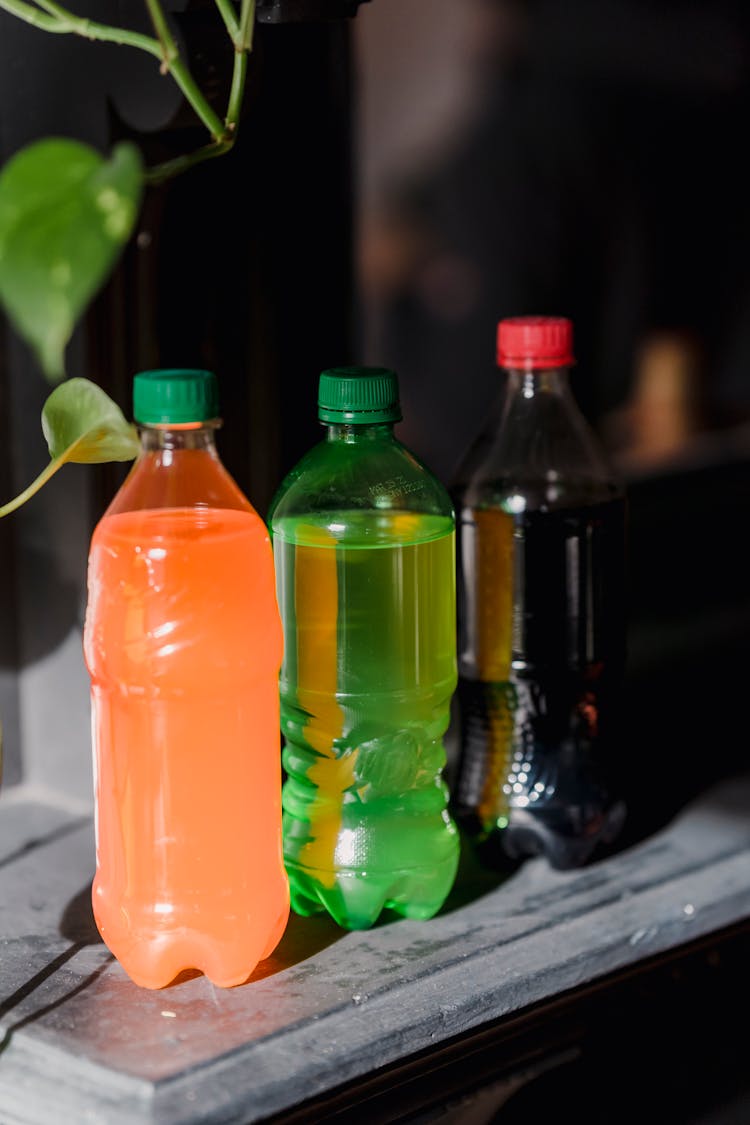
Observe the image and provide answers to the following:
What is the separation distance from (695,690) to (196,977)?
2.51 ft

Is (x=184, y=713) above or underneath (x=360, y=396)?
underneath

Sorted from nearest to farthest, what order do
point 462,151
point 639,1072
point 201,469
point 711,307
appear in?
point 201,469 → point 639,1072 → point 711,307 → point 462,151

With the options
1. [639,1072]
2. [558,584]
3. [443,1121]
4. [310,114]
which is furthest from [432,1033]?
[310,114]

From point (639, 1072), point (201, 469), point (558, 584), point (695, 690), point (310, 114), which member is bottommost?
point (639, 1072)

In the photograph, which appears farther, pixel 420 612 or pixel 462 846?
pixel 462 846

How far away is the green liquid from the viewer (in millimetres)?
965

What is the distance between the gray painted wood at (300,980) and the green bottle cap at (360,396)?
0.34 metres

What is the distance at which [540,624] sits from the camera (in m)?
1.08

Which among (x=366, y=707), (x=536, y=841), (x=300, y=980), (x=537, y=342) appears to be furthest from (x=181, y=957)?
(x=537, y=342)

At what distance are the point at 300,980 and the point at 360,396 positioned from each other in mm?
358

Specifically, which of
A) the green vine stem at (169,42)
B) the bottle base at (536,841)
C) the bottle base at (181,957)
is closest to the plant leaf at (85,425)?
the green vine stem at (169,42)

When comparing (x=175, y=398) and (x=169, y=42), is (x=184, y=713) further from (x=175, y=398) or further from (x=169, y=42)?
(x=169, y=42)

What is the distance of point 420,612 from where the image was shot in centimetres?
98

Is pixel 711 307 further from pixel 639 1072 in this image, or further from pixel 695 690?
pixel 639 1072
